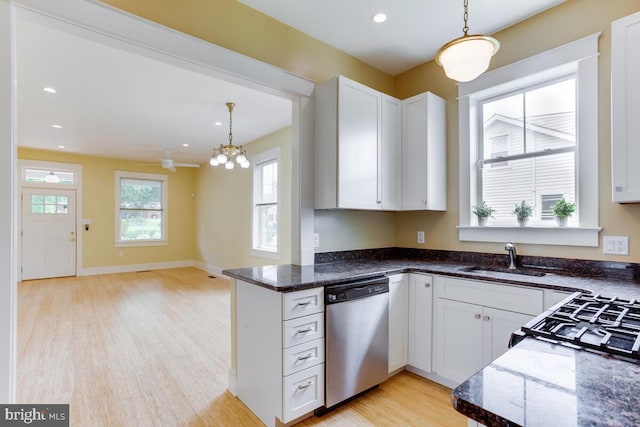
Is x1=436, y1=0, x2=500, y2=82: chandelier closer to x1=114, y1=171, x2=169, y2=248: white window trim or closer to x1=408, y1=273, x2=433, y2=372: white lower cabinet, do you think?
x1=408, y1=273, x2=433, y2=372: white lower cabinet

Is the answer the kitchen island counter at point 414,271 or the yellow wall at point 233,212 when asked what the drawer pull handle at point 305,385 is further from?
the yellow wall at point 233,212

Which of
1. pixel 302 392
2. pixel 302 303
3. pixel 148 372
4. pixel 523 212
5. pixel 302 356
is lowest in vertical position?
pixel 148 372

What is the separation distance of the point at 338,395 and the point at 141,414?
1.34 m

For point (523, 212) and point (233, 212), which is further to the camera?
point (233, 212)

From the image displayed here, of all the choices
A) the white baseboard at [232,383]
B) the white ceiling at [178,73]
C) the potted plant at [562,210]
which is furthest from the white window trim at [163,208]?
the potted plant at [562,210]

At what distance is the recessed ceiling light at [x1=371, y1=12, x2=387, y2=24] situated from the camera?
242 centimetres

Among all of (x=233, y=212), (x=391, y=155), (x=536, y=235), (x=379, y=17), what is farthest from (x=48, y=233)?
(x=536, y=235)

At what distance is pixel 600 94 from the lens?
2180mm

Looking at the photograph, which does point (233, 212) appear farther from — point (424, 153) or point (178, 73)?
point (424, 153)

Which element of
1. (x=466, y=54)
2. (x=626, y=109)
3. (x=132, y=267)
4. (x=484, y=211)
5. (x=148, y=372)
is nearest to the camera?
(x=466, y=54)

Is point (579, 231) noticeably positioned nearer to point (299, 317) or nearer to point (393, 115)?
point (393, 115)

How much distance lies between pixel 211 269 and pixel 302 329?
20.2 feet

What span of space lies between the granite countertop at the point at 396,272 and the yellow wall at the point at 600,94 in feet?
0.93

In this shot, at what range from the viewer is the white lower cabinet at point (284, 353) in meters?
1.88
